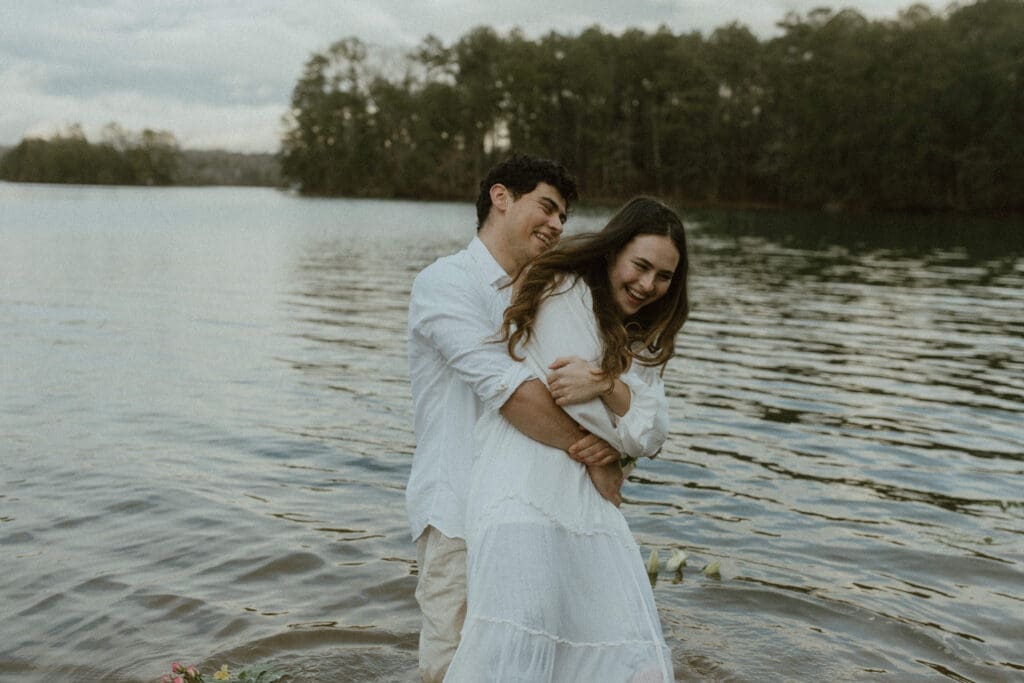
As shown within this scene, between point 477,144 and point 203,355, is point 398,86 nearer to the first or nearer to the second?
point 477,144

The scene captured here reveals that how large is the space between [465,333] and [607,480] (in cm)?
72

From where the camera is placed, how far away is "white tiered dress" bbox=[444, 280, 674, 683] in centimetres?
315

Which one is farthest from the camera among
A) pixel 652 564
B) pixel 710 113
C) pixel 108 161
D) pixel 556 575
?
pixel 108 161

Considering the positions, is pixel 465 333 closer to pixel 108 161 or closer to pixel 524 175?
pixel 524 175

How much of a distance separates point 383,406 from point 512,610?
30.6ft

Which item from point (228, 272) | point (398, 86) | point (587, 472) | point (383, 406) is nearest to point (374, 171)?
point (398, 86)

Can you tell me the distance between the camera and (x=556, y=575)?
318 centimetres

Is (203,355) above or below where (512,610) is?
below

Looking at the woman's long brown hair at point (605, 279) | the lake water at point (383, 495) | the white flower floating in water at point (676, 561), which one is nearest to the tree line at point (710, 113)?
the lake water at point (383, 495)

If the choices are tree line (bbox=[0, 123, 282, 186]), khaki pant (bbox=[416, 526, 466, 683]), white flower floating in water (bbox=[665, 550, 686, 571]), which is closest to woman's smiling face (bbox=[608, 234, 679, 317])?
khaki pant (bbox=[416, 526, 466, 683])

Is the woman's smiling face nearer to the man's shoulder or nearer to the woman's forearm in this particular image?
the woman's forearm

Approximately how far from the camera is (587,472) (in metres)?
3.43

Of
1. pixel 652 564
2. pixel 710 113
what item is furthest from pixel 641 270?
pixel 710 113

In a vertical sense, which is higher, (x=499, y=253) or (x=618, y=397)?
(x=499, y=253)
